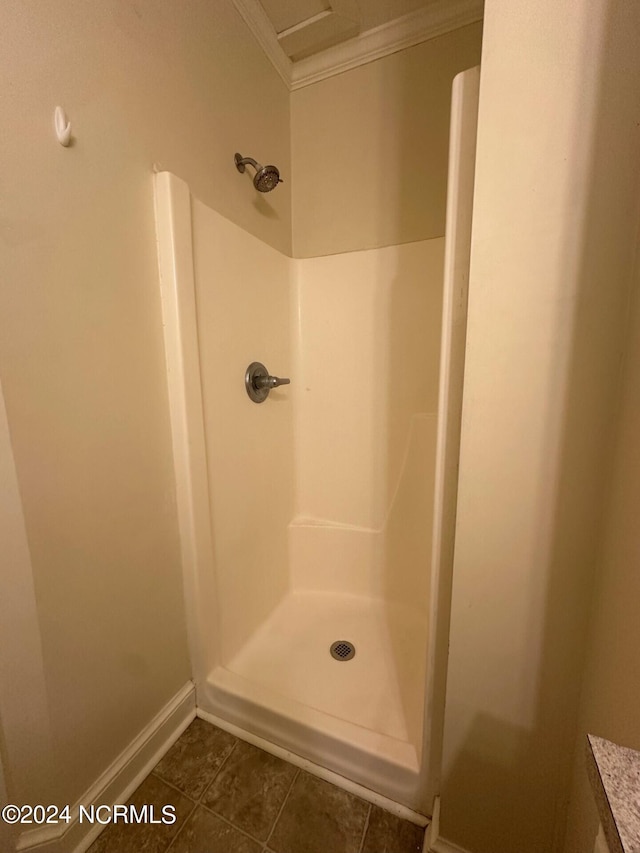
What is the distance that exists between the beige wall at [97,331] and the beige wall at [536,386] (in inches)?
30.3

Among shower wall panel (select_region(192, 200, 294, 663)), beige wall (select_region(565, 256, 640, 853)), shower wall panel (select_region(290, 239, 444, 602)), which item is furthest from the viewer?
shower wall panel (select_region(290, 239, 444, 602))

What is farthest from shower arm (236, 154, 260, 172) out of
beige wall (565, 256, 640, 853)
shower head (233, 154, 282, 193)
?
beige wall (565, 256, 640, 853)

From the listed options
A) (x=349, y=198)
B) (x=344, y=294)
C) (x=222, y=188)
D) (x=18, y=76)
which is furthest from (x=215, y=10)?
(x=344, y=294)

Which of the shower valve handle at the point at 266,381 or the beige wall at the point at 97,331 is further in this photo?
the shower valve handle at the point at 266,381

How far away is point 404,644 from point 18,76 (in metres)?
1.85

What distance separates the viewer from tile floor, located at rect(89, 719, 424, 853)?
30.8 inches

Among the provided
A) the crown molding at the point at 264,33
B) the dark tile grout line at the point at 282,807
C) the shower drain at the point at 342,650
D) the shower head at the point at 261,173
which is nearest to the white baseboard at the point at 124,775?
the dark tile grout line at the point at 282,807

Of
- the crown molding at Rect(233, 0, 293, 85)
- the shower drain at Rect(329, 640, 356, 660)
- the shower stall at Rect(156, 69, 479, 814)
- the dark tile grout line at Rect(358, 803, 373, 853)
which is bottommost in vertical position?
the dark tile grout line at Rect(358, 803, 373, 853)

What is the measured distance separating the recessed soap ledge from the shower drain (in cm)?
110

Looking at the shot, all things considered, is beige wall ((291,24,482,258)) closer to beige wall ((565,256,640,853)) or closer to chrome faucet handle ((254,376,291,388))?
chrome faucet handle ((254,376,291,388))

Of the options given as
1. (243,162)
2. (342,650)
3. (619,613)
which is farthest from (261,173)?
(342,650)

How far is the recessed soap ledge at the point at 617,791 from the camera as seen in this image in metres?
0.24

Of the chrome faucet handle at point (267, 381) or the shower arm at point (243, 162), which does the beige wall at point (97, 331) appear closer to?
the shower arm at point (243, 162)

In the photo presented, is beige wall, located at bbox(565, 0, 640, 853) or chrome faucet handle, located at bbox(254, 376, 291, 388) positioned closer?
beige wall, located at bbox(565, 0, 640, 853)
